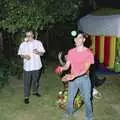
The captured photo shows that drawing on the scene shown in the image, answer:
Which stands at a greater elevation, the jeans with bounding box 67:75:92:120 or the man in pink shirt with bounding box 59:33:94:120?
the man in pink shirt with bounding box 59:33:94:120

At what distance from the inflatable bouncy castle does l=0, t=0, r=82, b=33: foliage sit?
2028mm

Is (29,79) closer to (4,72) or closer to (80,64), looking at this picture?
(80,64)

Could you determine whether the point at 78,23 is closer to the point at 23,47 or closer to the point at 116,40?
the point at 116,40

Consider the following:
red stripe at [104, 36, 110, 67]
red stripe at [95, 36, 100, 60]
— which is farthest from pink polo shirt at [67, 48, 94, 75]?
red stripe at [95, 36, 100, 60]

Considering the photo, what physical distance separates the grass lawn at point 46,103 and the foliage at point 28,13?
1710 millimetres

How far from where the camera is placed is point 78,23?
14055 millimetres

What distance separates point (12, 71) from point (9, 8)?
8.04 ft

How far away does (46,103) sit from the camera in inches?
380

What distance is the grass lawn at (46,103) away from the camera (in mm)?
8797

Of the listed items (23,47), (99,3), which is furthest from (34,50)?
(99,3)

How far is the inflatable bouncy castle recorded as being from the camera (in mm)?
12727

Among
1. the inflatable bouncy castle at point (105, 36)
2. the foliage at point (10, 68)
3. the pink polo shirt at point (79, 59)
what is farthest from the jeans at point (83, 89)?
the inflatable bouncy castle at point (105, 36)

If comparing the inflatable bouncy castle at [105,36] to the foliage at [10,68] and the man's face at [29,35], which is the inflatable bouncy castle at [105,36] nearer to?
the foliage at [10,68]

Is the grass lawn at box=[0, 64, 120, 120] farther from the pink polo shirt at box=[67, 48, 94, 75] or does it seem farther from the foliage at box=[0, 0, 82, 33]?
the foliage at box=[0, 0, 82, 33]
